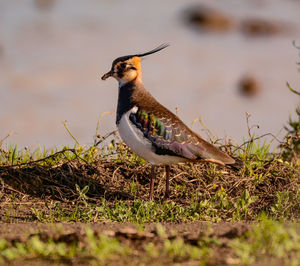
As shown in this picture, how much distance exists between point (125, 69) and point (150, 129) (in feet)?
3.20

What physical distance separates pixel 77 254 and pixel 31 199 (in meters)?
3.10

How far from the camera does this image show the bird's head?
724cm

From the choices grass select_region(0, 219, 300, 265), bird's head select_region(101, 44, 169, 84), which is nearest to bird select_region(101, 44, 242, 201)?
bird's head select_region(101, 44, 169, 84)

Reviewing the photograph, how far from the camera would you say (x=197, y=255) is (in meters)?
4.23

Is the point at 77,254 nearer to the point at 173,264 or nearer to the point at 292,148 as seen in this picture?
the point at 173,264

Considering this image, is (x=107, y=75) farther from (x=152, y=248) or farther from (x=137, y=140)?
(x=152, y=248)

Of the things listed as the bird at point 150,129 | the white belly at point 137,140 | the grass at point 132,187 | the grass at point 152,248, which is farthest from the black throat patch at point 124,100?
the grass at point 152,248

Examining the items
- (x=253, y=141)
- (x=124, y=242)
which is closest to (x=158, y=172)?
(x=253, y=141)

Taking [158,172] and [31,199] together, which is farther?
[158,172]

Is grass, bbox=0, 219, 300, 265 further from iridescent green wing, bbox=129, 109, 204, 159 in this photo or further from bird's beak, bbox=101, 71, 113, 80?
bird's beak, bbox=101, 71, 113, 80

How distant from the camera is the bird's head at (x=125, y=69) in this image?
23.7 feet

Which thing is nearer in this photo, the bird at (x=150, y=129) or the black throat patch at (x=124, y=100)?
the bird at (x=150, y=129)

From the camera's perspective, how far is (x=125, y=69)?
724cm

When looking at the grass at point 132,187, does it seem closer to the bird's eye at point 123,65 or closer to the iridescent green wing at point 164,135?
the iridescent green wing at point 164,135
